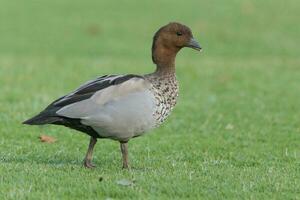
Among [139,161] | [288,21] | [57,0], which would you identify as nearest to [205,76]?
[139,161]

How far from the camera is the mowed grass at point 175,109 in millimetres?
7062

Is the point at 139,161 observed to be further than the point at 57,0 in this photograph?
No

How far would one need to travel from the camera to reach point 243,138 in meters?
10.7

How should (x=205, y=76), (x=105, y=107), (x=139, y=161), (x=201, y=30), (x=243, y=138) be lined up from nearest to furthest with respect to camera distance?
(x=105, y=107), (x=139, y=161), (x=243, y=138), (x=205, y=76), (x=201, y=30)

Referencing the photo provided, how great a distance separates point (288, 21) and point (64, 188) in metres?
23.5

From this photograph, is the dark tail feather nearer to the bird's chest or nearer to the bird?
the bird

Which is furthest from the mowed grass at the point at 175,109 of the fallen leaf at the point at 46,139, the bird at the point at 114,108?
the bird at the point at 114,108

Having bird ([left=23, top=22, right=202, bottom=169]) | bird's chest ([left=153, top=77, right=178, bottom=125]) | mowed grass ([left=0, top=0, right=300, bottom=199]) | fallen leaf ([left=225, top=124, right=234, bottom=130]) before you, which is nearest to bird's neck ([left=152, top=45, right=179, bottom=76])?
bird's chest ([left=153, top=77, right=178, bottom=125])

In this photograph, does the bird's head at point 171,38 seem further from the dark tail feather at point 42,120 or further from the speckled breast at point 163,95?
the dark tail feather at point 42,120

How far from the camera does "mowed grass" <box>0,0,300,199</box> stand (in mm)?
7062

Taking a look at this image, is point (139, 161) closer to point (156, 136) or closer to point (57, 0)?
point (156, 136)

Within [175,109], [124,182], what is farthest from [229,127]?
[124,182]

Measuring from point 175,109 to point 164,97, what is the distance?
204 inches

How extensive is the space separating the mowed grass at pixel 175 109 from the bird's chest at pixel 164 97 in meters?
0.55
